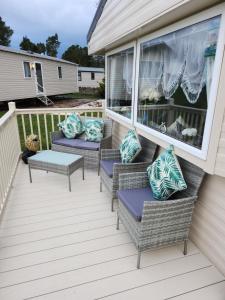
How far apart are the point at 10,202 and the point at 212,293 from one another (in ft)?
8.33

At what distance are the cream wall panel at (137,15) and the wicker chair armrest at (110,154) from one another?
5.05 ft

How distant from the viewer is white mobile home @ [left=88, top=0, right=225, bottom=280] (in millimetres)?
1556

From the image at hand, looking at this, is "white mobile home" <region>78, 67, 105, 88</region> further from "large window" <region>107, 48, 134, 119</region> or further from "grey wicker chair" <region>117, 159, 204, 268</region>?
"grey wicker chair" <region>117, 159, 204, 268</region>

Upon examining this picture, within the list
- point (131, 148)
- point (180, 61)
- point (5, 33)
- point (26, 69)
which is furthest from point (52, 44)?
point (180, 61)

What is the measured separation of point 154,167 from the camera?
2.12 meters

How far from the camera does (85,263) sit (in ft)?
6.20

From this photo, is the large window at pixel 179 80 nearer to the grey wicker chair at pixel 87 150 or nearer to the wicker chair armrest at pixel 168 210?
the wicker chair armrest at pixel 168 210

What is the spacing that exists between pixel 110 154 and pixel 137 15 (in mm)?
1755

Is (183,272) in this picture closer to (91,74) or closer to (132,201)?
(132,201)

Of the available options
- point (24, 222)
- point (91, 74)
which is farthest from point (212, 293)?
point (91, 74)

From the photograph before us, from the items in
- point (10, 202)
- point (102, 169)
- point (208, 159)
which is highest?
point (208, 159)

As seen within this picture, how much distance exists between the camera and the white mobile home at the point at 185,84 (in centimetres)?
156

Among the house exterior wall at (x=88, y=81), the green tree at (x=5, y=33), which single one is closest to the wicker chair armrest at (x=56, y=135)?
the house exterior wall at (x=88, y=81)

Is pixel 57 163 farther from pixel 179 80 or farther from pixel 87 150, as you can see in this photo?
pixel 179 80
